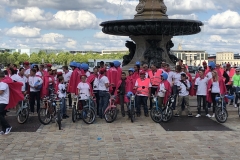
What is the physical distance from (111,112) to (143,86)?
1.37 meters

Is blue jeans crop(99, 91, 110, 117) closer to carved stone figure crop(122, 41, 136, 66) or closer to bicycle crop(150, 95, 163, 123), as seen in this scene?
bicycle crop(150, 95, 163, 123)

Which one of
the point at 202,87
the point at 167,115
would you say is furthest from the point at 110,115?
the point at 202,87

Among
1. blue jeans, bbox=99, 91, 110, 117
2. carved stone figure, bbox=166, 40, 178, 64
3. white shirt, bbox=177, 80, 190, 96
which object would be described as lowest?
blue jeans, bbox=99, 91, 110, 117

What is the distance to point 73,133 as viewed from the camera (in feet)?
35.7

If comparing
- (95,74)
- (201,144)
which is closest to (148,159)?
(201,144)

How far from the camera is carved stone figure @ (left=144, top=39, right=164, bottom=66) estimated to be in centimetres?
1966

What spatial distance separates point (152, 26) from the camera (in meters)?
18.3

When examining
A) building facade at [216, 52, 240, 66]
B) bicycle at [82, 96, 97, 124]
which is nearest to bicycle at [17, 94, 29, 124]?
bicycle at [82, 96, 97, 124]

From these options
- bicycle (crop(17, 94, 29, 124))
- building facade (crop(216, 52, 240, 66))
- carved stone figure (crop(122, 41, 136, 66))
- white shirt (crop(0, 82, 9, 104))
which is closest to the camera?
white shirt (crop(0, 82, 9, 104))

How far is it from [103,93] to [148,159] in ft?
17.0

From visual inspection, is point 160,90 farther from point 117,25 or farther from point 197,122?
point 117,25

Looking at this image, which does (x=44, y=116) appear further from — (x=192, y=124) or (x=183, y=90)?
(x=183, y=90)

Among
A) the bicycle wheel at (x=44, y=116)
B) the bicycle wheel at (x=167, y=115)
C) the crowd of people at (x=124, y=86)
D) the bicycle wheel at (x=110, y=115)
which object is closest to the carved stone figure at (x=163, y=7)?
the crowd of people at (x=124, y=86)

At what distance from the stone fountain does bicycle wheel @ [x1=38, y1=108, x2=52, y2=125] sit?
24.6 feet
